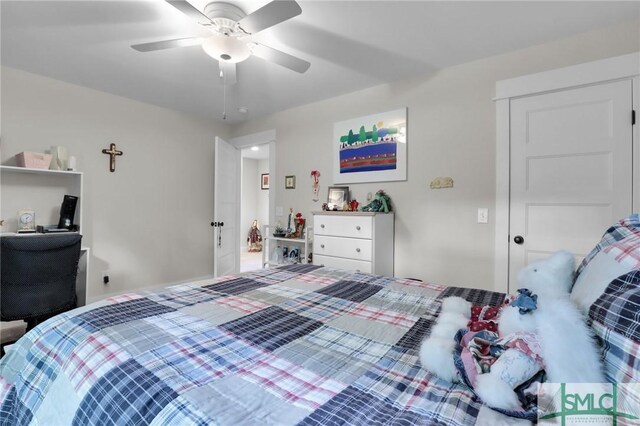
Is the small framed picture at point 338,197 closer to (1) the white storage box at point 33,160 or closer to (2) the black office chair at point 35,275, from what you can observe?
(2) the black office chair at point 35,275

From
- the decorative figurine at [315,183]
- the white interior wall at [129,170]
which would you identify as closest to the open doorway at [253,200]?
the white interior wall at [129,170]

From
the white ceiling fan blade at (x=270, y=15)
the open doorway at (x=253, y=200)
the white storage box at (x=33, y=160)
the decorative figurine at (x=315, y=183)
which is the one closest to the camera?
the white ceiling fan blade at (x=270, y=15)

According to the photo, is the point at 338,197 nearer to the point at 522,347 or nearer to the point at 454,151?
the point at 454,151

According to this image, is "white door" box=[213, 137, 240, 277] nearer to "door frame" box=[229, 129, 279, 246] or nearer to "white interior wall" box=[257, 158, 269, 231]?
"door frame" box=[229, 129, 279, 246]

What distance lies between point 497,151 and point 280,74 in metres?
2.03

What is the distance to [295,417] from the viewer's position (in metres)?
0.60

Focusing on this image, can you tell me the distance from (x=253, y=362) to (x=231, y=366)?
0.06 metres

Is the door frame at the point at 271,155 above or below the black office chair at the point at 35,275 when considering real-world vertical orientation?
above

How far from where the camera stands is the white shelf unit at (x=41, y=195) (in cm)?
271

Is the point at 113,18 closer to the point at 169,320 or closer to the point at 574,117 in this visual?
the point at 169,320

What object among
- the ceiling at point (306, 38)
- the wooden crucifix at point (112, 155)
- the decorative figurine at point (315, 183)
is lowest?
the decorative figurine at point (315, 183)

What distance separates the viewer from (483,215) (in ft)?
8.08

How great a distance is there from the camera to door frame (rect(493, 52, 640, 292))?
194 cm

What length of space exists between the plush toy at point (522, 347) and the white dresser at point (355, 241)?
1.73 metres
